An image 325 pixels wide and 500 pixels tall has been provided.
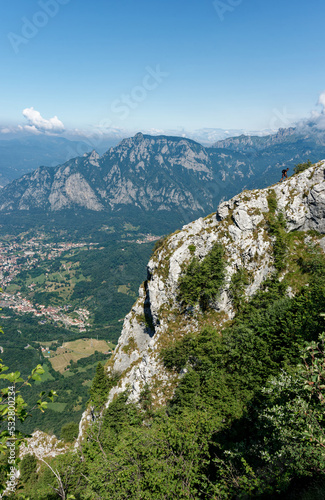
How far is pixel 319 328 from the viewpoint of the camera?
25.2 m

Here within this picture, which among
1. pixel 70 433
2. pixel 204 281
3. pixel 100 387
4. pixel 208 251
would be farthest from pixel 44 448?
pixel 208 251

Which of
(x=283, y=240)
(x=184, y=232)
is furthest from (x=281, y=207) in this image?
(x=184, y=232)

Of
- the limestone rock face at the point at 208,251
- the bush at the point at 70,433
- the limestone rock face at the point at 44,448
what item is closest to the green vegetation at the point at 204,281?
the limestone rock face at the point at 208,251

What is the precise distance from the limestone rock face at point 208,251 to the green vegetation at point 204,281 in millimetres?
1762

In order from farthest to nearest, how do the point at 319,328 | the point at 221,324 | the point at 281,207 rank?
the point at 281,207 < the point at 221,324 < the point at 319,328

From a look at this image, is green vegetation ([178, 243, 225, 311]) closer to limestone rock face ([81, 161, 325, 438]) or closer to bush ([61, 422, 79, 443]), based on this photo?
limestone rock face ([81, 161, 325, 438])

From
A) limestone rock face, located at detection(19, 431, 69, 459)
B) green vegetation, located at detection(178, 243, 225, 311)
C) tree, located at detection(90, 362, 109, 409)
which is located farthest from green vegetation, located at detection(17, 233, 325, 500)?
limestone rock face, located at detection(19, 431, 69, 459)

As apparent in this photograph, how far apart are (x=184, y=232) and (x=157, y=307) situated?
19.3m

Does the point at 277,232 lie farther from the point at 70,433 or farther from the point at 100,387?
the point at 70,433

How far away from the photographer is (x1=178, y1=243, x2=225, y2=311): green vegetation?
4903 centimetres

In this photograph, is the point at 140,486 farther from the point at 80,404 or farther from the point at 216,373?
the point at 80,404

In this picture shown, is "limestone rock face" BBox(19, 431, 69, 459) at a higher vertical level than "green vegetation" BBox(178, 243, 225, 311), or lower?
lower

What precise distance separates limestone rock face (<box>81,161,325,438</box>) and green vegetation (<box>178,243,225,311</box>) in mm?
1762

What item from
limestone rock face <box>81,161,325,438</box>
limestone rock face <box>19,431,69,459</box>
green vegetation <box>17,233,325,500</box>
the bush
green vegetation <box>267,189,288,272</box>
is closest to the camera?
green vegetation <box>17,233,325,500</box>
